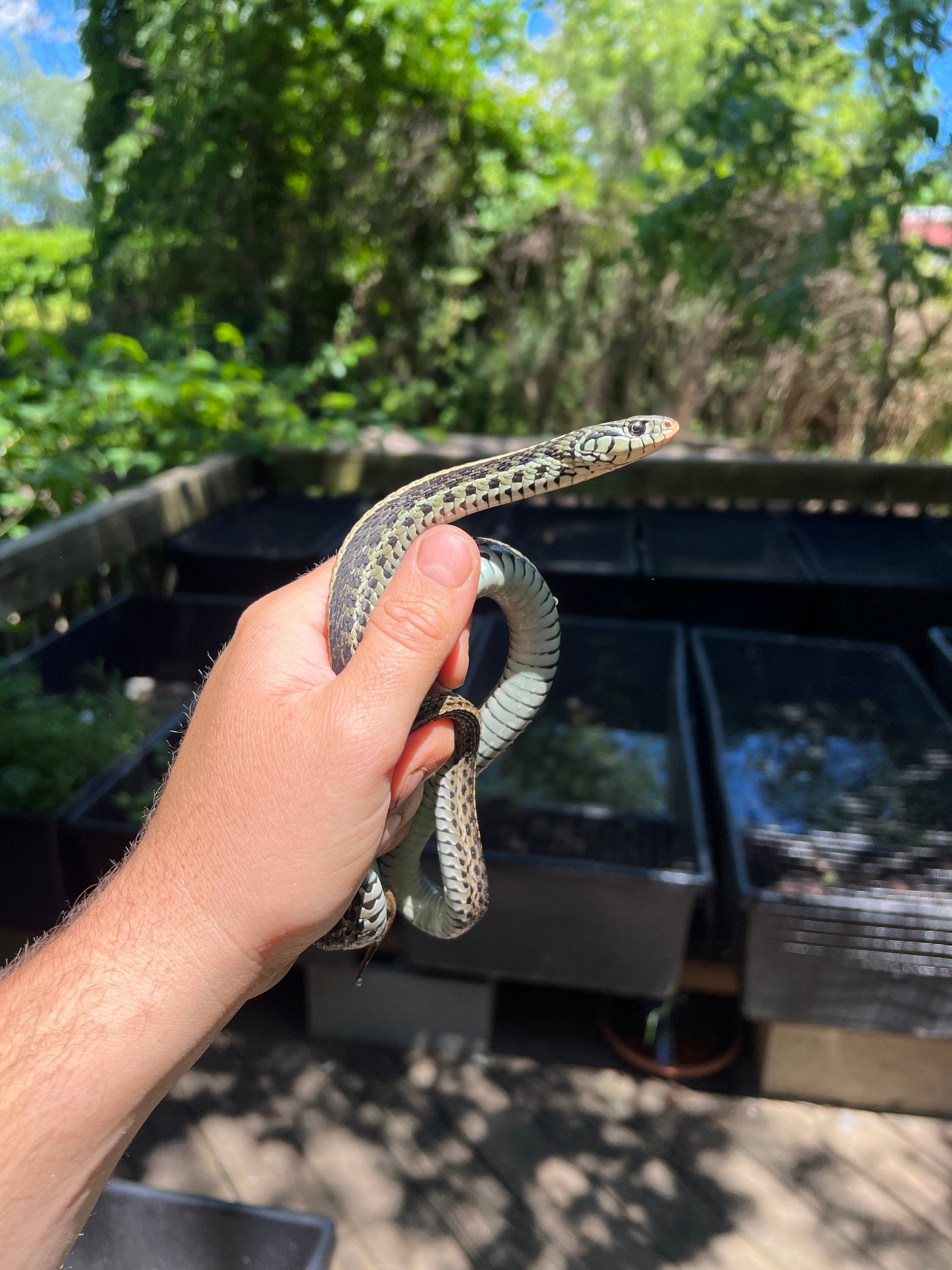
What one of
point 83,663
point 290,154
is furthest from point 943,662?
point 290,154

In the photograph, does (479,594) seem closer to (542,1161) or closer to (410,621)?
(410,621)

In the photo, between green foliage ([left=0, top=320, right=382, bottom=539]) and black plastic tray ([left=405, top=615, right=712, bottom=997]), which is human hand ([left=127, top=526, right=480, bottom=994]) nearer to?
black plastic tray ([left=405, top=615, right=712, bottom=997])

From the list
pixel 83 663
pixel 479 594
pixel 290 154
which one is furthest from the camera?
pixel 290 154

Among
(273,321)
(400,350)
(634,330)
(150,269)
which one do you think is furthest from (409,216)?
(150,269)

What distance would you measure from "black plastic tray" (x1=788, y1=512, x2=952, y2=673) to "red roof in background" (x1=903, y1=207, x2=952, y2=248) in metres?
0.81

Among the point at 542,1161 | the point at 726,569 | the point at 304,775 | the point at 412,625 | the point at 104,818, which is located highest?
the point at 412,625

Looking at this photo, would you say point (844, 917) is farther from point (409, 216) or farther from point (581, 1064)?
point (409, 216)

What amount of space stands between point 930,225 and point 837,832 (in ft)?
5.73

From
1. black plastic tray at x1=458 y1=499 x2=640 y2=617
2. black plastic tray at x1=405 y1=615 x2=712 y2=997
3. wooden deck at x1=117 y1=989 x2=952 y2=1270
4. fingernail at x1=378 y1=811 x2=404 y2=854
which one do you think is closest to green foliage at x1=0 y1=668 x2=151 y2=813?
wooden deck at x1=117 y1=989 x2=952 y2=1270

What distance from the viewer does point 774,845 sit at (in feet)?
7.32

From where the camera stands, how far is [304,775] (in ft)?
2.95

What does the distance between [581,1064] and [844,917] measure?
Answer: 99cm

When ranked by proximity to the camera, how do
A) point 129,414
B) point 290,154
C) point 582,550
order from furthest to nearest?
point 290,154 → point 129,414 → point 582,550

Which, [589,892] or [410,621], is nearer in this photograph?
[410,621]
